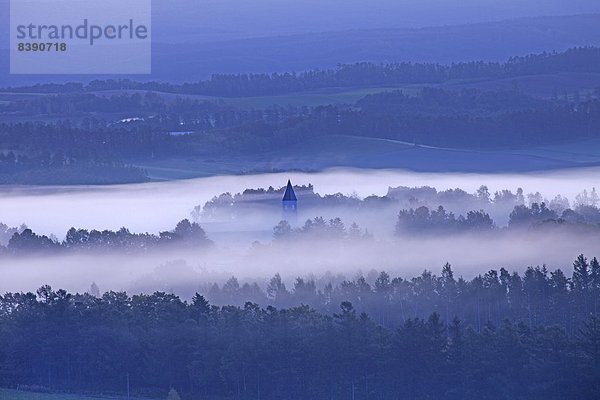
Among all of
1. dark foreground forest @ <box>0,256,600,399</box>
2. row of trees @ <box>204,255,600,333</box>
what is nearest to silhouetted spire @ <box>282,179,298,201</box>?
row of trees @ <box>204,255,600,333</box>

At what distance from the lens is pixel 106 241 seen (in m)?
72.6

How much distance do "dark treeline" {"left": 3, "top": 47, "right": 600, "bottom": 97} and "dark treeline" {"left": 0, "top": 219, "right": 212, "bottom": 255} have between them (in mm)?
69785

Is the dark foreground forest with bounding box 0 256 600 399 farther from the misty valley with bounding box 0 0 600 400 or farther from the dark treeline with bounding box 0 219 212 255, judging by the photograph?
the dark treeline with bounding box 0 219 212 255

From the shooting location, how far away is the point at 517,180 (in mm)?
94125

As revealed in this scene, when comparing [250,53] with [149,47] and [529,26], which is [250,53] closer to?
[149,47]

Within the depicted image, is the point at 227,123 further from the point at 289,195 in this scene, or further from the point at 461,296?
the point at 461,296

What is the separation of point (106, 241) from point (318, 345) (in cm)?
2670

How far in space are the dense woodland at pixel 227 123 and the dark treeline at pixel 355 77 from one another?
0.54m

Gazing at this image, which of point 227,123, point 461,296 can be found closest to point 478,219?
point 461,296

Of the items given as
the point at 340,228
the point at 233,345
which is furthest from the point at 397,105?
the point at 233,345

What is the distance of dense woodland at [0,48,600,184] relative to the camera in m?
107

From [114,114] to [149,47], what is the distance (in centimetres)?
5883

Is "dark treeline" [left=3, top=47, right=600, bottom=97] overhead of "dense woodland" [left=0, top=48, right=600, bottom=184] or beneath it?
overhead

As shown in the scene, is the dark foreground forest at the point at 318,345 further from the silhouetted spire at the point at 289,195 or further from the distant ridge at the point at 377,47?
the distant ridge at the point at 377,47
